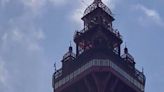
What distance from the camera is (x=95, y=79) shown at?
616 ft

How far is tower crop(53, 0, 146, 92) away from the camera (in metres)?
188

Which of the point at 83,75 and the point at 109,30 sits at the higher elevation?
the point at 109,30

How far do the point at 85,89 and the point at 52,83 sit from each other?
9.85 m

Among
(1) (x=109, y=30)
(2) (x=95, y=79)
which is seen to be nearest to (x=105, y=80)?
(2) (x=95, y=79)

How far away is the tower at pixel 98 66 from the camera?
18812 cm

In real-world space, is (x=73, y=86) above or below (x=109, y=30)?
below

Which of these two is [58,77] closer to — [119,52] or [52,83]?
[52,83]

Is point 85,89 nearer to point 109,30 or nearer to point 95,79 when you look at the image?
point 95,79

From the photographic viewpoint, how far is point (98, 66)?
18738 centimetres

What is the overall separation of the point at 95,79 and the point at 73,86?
668 centimetres

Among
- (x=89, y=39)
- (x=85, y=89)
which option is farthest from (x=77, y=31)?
(x=85, y=89)

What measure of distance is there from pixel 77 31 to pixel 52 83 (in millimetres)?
14787

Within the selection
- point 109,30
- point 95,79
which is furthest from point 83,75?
point 109,30

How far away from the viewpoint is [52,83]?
19612 centimetres
